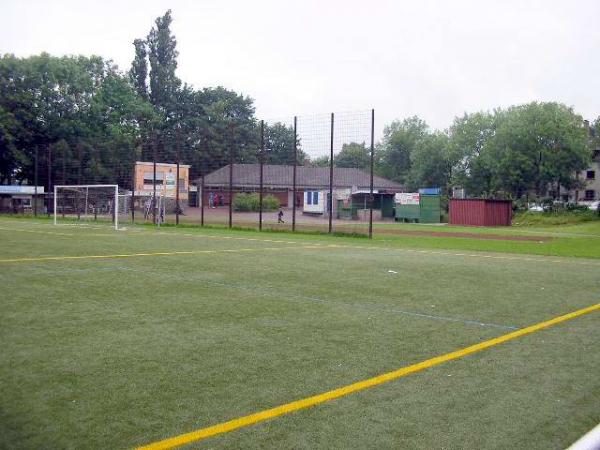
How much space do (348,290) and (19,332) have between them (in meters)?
4.55

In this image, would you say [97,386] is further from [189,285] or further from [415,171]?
[415,171]

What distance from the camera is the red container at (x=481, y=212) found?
135 ft

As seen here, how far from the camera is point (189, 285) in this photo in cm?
862

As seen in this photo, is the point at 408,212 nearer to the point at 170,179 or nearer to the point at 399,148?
the point at 170,179

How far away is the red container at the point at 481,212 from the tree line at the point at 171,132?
885cm

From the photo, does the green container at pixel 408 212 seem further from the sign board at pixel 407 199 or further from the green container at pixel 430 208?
the green container at pixel 430 208

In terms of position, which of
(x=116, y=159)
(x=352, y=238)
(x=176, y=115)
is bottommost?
(x=352, y=238)

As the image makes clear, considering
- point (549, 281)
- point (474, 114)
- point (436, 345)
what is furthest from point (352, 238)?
point (474, 114)

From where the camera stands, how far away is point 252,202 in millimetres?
33562

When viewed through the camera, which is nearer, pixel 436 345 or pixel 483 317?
pixel 436 345

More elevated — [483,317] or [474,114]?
[474,114]

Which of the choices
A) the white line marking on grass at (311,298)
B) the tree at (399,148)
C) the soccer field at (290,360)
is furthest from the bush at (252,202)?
the tree at (399,148)

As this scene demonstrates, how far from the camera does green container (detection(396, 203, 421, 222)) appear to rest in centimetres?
4525

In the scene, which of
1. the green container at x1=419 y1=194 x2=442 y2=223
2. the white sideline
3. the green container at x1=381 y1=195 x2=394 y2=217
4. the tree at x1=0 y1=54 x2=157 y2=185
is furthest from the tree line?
the white sideline
